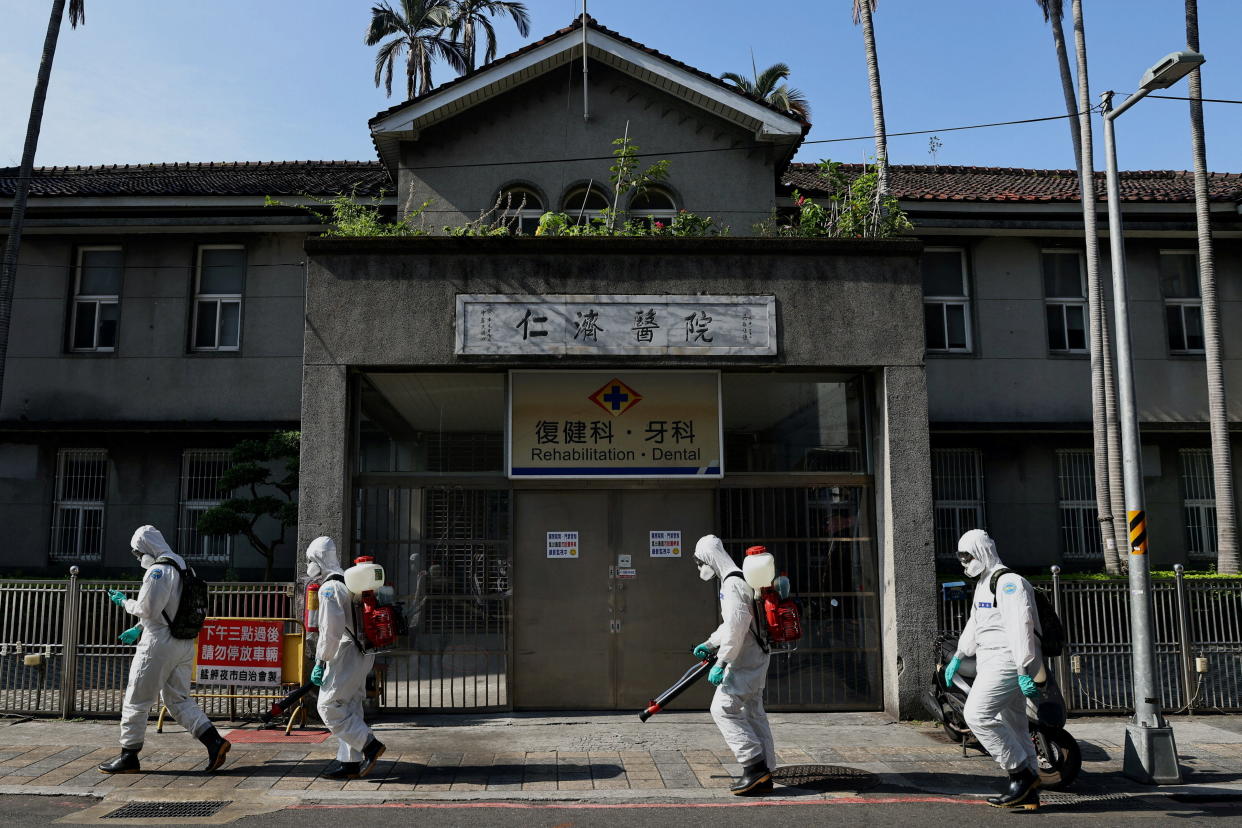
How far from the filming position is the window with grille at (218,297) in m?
15.6

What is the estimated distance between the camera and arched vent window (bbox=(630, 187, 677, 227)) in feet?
46.2

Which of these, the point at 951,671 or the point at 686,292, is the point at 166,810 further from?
the point at 686,292

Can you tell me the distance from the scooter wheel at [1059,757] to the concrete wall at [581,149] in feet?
28.1

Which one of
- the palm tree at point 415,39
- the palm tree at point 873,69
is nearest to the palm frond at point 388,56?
the palm tree at point 415,39

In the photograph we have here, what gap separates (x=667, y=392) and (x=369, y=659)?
437 cm

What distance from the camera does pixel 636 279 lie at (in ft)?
33.4

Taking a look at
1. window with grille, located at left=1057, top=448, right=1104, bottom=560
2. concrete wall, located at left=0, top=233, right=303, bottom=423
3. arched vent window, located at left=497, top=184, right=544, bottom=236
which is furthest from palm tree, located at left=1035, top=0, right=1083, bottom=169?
concrete wall, located at left=0, top=233, right=303, bottom=423

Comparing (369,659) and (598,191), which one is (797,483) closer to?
(369,659)

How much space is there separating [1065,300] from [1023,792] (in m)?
11.2

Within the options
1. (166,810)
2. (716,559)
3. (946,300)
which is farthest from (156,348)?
(946,300)

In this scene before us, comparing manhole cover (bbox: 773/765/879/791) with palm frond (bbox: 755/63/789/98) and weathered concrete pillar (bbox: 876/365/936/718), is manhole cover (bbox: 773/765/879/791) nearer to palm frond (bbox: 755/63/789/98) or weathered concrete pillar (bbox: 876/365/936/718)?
weathered concrete pillar (bbox: 876/365/936/718)

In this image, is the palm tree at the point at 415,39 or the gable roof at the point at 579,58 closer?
the gable roof at the point at 579,58

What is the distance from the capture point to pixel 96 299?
15711 mm

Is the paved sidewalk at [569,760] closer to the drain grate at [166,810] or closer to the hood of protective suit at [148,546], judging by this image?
the drain grate at [166,810]
